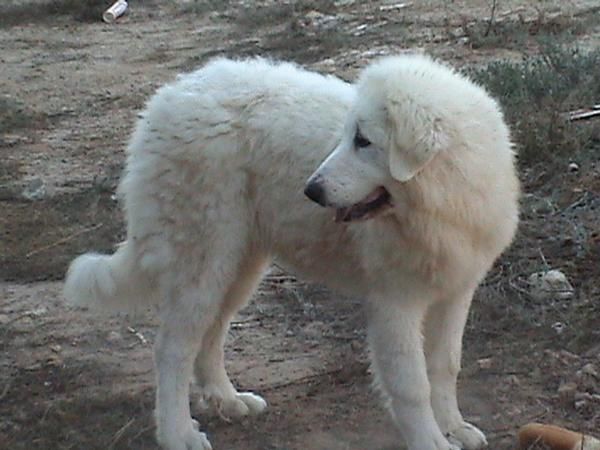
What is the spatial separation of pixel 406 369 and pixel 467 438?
1.62 feet

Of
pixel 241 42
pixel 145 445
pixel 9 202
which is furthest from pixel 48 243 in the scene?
pixel 241 42

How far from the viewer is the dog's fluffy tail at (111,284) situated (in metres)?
5.42

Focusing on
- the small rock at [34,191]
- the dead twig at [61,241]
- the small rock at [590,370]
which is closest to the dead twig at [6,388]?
the dead twig at [61,241]

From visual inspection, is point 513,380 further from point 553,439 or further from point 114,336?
point 114,336

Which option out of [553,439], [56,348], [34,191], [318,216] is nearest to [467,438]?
[553,439]

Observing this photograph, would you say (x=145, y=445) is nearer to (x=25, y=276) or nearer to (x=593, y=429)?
(x=593, y=429)

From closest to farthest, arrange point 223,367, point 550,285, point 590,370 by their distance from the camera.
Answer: point 590,370 → point 223,367 → point 550,285

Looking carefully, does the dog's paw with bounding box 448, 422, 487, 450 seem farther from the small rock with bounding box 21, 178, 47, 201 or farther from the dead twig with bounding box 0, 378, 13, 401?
the small rock with bounding box 21, 178, 47, 201

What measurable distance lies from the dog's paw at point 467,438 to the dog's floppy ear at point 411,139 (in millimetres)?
1175

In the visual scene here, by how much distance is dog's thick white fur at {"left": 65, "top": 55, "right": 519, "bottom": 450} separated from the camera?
178 inches

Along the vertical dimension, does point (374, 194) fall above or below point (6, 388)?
above

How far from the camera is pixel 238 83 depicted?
518 centimetres

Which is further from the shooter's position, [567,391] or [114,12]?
[114,12]

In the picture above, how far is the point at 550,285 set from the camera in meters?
6.22
